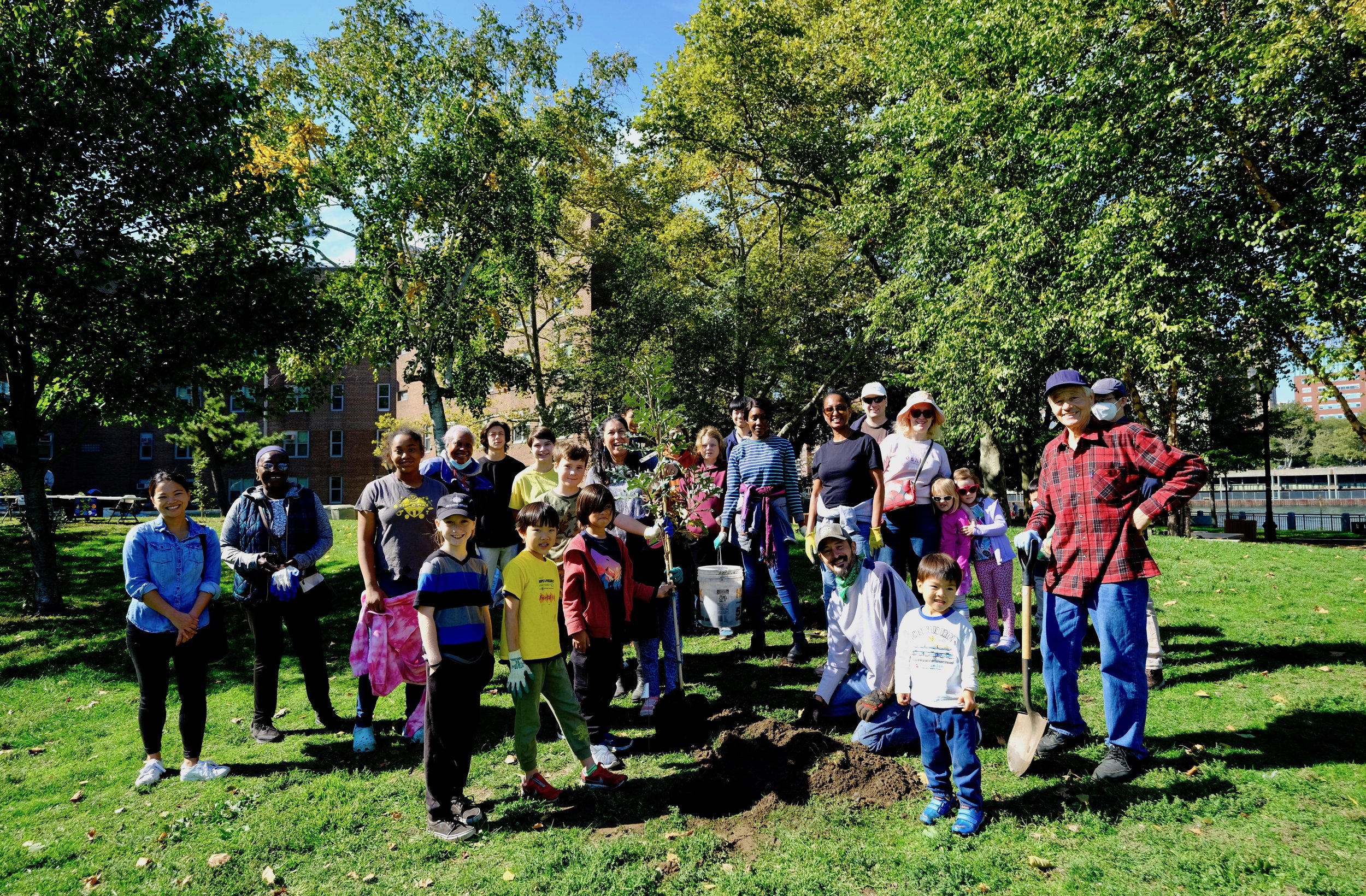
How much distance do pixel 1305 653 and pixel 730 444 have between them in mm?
5673

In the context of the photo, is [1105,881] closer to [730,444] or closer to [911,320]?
[730,444]

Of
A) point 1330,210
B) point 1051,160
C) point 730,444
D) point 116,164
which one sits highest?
point 1051,160

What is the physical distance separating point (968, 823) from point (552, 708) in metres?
2.48

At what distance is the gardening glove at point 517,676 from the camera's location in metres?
4.14

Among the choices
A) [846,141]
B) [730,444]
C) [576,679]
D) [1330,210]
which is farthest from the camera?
[846,141]

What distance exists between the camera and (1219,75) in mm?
11688

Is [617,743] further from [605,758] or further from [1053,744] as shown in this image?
[1053,744]

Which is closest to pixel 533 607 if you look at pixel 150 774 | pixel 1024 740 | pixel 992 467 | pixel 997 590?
pixel 1024 740

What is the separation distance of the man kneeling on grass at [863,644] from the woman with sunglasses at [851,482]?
0.77 meters

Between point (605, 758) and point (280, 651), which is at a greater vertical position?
point (280, 651)

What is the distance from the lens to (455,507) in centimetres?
414

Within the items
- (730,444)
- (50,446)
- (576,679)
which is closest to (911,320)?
(730,444)

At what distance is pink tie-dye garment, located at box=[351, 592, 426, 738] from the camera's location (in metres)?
5.25

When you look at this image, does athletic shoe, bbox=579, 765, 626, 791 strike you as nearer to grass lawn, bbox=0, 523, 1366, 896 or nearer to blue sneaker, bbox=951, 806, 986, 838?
grass lawn, bbox=0, 523, 1366, 896
